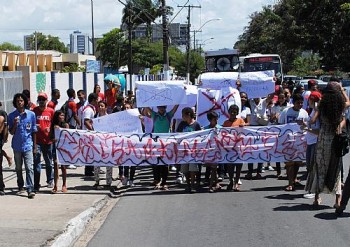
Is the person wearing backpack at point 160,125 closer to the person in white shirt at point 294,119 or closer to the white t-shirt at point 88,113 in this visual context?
the white t-shirt at point 88,113

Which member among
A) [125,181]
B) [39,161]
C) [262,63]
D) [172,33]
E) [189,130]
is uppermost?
[172,33]

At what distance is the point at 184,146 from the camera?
1130 cm

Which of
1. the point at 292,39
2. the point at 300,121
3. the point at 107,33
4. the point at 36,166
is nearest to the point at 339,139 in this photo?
the point at 300,121

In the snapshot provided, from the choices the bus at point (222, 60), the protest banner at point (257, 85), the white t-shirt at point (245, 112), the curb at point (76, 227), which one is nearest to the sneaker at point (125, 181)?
the curb at point (76, 227)

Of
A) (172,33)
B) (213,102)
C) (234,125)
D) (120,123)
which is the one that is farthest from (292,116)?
(172,33)

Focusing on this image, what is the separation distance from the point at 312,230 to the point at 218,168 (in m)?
4.61

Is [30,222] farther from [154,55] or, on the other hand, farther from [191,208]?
[154,55]

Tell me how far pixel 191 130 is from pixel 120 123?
4.87ft

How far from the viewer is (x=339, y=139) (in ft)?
29.0

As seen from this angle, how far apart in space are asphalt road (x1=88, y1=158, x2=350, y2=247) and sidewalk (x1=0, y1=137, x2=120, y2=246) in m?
0.39

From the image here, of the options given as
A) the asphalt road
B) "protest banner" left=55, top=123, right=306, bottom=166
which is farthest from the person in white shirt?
the asphalt road

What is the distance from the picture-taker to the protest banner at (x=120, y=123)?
1178 centimetres

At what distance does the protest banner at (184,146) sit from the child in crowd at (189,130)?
128 millimetres

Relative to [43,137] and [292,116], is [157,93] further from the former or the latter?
[292,116]
